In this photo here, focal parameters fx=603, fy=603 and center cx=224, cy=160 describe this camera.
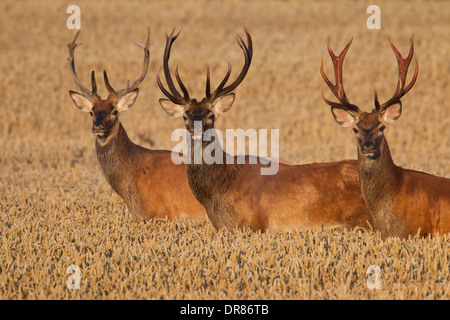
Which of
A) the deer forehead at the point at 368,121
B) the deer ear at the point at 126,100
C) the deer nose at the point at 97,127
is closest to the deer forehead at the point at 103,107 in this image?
the deer ear at the point at 126,100

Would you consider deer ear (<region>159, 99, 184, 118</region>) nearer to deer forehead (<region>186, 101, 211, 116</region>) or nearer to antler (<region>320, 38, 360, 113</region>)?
deer forehead (<region>186, 101, 211, 116</region>)

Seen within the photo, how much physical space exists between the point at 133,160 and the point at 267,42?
2056 cm

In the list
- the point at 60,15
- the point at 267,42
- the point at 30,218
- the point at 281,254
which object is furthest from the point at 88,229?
the point at 60,15

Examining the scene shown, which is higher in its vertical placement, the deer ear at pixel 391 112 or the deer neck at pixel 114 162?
the deer ear at pixel 391 112

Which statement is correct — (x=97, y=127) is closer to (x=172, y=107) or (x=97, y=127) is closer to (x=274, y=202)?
(x=172, y=107)

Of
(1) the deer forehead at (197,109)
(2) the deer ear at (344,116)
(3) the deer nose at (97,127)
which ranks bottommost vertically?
(3) the deer nose at (97,127)

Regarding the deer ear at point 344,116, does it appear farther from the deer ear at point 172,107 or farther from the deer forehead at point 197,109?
the deer ear at point 172,107

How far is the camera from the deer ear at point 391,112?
22.9 ft

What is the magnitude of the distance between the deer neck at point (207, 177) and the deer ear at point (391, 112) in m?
2.07

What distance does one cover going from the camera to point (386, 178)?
6.96 m

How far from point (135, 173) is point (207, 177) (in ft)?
4.95

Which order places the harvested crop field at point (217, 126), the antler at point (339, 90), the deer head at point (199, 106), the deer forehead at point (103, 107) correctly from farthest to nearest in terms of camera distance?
the deer forehead at point (103, 107) → the deer head at point (199, 106) → the antler at point (339, 90) → the harvested crop field at point (217, 126)

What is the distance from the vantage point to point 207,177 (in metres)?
7.67
